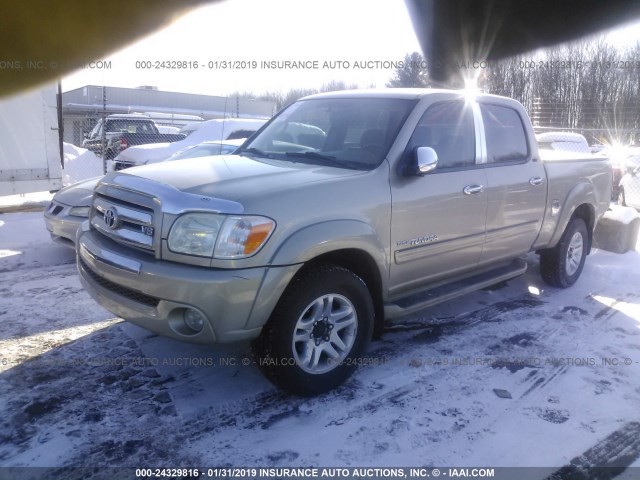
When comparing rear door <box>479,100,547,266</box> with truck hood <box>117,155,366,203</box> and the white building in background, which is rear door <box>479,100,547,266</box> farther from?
the white building in background

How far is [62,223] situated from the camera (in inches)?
224

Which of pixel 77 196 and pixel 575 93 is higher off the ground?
pixel 575 93

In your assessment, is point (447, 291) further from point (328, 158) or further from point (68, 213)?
point (68, 213)

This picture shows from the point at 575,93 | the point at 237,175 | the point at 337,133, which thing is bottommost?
the point at 237,175

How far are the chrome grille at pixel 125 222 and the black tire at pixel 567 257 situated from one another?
14.2 feet

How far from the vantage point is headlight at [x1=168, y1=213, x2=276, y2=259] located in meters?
2.92

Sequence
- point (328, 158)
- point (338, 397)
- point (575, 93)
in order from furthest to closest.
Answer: point (575, 93) < point (328, 158) < point (338, 397)

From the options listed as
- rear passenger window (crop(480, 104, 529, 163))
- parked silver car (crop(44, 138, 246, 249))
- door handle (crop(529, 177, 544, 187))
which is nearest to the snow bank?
parked silver car (crop(44, 138, 246, 249))

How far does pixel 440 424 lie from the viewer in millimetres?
3137

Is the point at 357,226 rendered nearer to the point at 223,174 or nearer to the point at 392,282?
the point at 392,282

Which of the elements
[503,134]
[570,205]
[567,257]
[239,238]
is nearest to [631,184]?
[567,257]

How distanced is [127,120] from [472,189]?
18.2m

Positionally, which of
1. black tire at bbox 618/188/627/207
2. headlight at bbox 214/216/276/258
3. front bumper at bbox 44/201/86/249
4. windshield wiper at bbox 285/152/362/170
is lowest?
black tire at bbox 618/188/627/207

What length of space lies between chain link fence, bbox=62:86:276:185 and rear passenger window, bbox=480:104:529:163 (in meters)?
2.66
